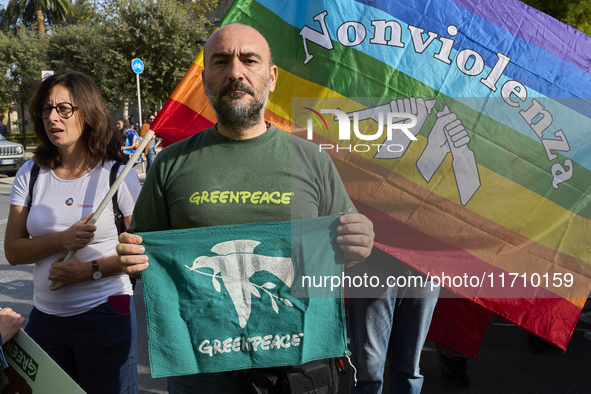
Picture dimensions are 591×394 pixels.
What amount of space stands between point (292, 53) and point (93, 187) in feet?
4.48

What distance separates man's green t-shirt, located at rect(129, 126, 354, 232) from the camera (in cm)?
184

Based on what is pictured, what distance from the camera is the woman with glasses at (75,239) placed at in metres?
2.17

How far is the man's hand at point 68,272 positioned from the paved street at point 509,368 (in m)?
1.71

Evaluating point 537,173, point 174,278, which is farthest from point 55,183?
point 537,173

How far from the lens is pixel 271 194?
6.04ft

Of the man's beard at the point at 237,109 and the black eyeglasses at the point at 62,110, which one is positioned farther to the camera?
the black eyeglasses at the point at 62,110

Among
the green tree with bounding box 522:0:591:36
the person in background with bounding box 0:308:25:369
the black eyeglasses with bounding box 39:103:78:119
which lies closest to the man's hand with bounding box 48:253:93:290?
the person in background with bounding box 0:308:25:369

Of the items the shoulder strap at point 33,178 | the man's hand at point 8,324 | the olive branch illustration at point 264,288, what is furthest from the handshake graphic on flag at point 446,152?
the man's hand at point 8,324

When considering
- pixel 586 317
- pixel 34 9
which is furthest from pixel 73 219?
pixel 34 9

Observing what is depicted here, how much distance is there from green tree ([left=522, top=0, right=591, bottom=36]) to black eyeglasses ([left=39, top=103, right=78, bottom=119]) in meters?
6.63

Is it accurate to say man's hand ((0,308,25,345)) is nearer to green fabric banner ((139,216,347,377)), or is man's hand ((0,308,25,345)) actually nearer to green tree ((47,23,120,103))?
green fabric banner ((139,216,347,377))

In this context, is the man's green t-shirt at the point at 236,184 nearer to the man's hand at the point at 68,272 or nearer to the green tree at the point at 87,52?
the man's hand at the point at 68,272

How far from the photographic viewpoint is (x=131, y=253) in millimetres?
1830

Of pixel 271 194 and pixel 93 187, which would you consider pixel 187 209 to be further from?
pixel 93 187
